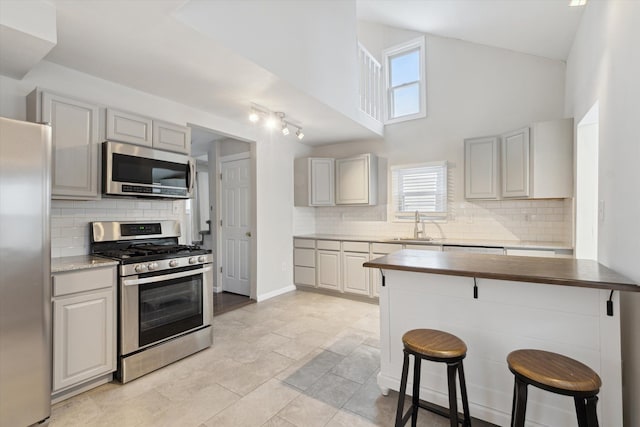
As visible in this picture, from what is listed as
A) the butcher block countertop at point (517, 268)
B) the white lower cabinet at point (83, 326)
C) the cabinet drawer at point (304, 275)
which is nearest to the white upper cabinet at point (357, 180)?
the cabinet drawer at point (304, 275)

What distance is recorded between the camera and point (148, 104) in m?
3.11

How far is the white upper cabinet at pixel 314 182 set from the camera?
5.07m

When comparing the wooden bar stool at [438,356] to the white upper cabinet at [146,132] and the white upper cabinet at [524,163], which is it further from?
the white upper cabinet at [146,132]

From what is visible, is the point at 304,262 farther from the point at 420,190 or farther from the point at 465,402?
the point at 465,402

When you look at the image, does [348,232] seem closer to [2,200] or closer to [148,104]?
[148,104]

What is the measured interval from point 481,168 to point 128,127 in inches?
159

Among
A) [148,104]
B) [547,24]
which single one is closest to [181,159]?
[148,104]

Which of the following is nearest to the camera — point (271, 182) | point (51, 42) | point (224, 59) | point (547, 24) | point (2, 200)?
point (2, 200)

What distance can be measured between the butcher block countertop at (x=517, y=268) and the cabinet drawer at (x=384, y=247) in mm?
A: 1734

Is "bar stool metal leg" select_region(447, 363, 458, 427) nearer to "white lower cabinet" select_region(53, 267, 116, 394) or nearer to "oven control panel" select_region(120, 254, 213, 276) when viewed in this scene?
"oven control panel" select_region(120, 254, 213, 276)

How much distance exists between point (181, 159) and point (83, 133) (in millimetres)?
817

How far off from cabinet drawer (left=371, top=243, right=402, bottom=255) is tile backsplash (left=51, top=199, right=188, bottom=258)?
290cm

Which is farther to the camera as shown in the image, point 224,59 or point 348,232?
point 348,232

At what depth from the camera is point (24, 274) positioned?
1.77 m
